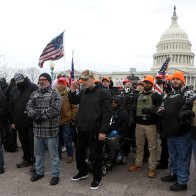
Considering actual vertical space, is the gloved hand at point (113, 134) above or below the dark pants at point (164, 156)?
above

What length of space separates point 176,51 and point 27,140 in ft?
299

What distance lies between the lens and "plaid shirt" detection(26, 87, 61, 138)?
521 cm

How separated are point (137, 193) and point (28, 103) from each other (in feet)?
8.79

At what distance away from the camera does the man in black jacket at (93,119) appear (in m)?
5.04

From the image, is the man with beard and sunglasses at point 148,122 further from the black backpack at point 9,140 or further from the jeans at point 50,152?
the black backpack at point 9,140

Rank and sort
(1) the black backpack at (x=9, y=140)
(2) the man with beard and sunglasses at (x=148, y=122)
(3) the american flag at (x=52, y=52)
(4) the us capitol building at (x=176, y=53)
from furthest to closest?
(4) the us capitol building at (x=176, y=53) → (3) the american flag at (x=52, y=52) → (1) the black backpack at (x=9, y=140) → (2) the man with beard and sunglasses at (x=148, y=122)

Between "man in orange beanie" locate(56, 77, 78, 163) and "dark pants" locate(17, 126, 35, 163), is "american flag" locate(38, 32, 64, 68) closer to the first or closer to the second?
"man in orange beanie" locate(56, 77, 78, 163)

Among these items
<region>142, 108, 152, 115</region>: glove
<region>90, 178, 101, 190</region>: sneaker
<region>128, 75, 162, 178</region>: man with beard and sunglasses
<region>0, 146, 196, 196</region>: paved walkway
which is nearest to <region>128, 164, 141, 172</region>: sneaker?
<region>128, 75, 162, 178</region>: man with beard and sunglasses

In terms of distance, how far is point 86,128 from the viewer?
5.11 m

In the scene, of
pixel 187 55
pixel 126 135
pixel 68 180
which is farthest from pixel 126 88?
pixel 187 55

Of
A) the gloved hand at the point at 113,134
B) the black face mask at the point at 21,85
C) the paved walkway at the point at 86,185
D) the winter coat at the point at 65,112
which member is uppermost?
the black face mask at the point at 21,85

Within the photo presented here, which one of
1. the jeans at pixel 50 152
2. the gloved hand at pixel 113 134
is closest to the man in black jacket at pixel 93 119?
the jeans at pixel 50 152

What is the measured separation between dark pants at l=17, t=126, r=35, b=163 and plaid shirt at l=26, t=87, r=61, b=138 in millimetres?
654

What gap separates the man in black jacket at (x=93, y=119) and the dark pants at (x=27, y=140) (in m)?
1.27
